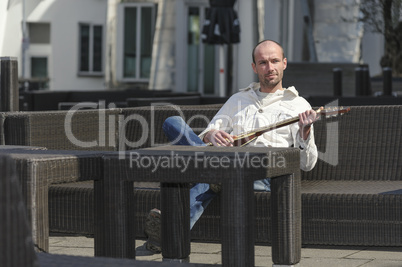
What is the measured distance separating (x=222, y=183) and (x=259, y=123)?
66.6 inches

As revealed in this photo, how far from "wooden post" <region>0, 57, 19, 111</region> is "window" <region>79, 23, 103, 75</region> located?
76.9 ft

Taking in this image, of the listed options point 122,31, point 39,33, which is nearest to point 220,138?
point 122,31

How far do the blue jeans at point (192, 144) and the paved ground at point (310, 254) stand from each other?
38 centimetres

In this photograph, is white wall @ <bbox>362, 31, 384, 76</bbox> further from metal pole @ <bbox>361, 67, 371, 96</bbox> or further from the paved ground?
the paved ground

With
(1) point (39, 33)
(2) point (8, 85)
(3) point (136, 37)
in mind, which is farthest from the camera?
(1) point (39, 33)

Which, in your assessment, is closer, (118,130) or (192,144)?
(192,144)

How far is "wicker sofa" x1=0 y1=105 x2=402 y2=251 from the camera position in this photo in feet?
13.5

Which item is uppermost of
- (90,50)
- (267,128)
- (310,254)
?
(90,50)

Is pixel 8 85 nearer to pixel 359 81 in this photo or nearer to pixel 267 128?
pixel 267 128

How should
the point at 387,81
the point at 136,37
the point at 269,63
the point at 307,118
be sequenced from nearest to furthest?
the point at 307,118 → the point at 269,63 → the point at 387,81 → the point at 136,37

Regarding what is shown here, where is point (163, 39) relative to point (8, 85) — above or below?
above

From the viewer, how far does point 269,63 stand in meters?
4.63

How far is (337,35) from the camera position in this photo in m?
18.4

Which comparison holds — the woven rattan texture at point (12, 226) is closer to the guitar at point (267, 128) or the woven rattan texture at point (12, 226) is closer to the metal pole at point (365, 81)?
the guitar at point (267, 128)
